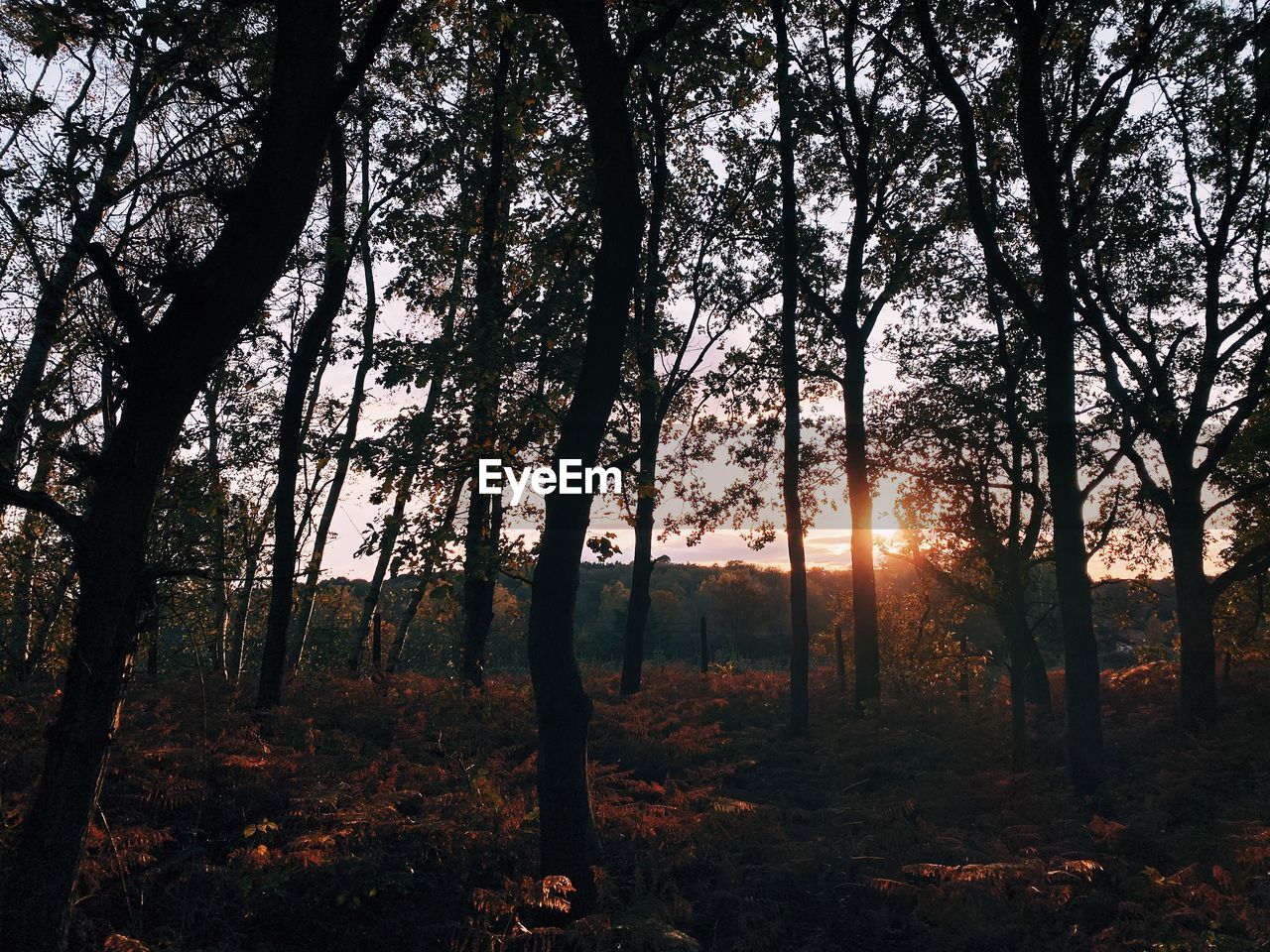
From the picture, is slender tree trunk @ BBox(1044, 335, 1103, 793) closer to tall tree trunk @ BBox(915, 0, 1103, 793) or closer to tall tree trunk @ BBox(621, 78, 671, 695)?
tall tree trunk @ BBox(915, 0, 1103, 793)

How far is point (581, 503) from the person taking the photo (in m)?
7.41

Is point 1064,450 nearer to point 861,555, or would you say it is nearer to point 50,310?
point 861,555

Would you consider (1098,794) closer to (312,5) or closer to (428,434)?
(428,434)

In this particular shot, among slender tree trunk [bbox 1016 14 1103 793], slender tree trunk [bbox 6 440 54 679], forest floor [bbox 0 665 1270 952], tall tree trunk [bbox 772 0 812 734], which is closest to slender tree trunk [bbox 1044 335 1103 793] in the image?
slender tree trunk [bbox 1016 14 1103 793]

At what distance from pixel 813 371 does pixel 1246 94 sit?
11030 millimetres

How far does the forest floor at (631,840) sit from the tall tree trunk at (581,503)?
1.98 ft

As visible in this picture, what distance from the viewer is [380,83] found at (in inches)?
692

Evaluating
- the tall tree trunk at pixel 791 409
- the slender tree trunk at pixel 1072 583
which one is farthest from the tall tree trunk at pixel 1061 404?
the tall tree trunk at pixel 791 409

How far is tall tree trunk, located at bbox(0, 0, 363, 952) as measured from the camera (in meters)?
5.00

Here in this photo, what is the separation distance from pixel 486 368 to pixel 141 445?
4886mm

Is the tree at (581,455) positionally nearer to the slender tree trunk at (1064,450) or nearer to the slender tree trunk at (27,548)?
the slender tree trunk at (1064,450)

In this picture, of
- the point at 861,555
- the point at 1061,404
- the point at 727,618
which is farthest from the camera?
the point at 727,618

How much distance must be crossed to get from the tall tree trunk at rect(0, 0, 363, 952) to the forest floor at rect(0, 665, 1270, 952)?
1.28m

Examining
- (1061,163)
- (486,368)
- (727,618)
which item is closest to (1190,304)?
(1061,163)
